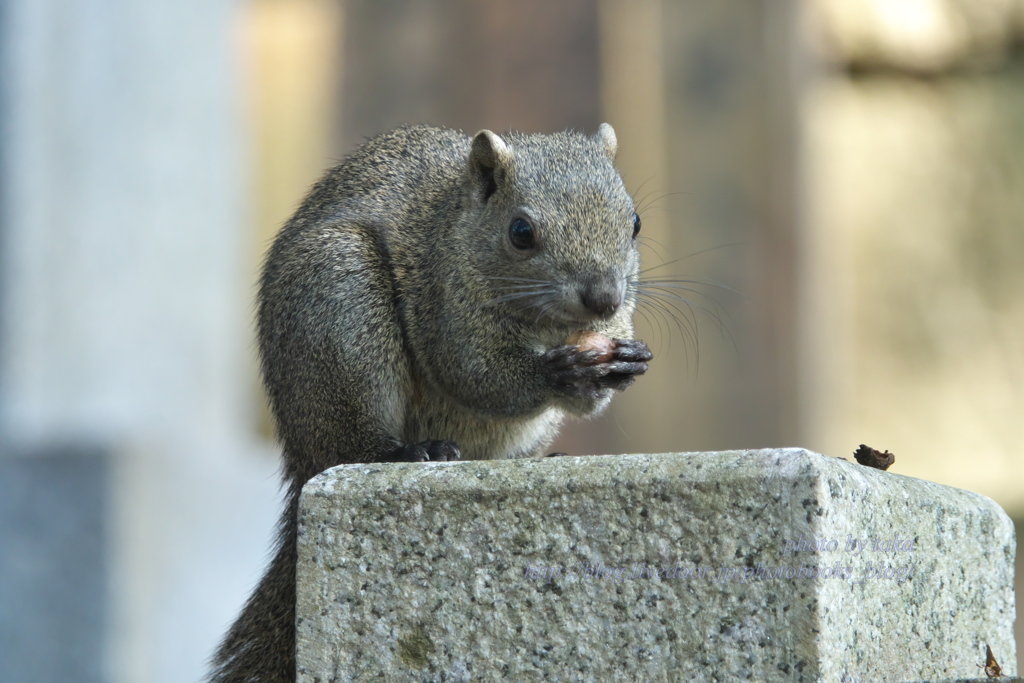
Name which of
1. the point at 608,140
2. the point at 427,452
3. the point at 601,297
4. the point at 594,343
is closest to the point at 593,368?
the point at 594,343

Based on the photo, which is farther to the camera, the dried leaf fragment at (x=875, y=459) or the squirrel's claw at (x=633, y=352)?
the squirrel's claw at (x=633, y=352)

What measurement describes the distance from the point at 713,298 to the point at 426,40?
285 centimetres

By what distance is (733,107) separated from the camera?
24.6 ft

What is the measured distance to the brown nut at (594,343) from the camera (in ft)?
11.0

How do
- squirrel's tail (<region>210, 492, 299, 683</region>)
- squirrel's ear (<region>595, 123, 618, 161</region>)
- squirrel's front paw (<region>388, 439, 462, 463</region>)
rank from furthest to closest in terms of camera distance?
squirrel's ear (<region>595, 123, 618, 161</region>)
squirrel's tail (<region>210, 492, 299, 683</region>)
squirrel's front paw (<region>388, 439, 462, 463</region>)

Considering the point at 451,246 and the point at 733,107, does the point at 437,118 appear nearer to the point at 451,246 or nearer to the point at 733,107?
the point at 733,107

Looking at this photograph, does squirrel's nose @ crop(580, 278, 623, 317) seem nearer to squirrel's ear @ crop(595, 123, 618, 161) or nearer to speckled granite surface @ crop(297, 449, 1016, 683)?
squirrel's ear @ crop(595, 123, 618, 161)

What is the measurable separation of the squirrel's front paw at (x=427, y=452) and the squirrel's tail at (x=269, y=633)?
1.20ft

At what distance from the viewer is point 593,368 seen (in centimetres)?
336

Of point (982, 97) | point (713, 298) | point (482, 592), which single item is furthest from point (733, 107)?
point (482, 592)

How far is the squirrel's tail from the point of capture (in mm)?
3403

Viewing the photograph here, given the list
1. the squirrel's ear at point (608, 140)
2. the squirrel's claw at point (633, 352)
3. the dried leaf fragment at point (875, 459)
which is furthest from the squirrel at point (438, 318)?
the dried leaf fragment at point (875, 459)

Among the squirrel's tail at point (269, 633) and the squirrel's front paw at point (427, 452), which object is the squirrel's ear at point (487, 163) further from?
the squirrel's tail at point (269, 633)

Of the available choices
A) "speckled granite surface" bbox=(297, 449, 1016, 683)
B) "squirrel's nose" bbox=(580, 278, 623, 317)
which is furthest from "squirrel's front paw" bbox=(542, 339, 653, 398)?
"speckled granite surface" bbox=(297, 449, 1016, 683)
